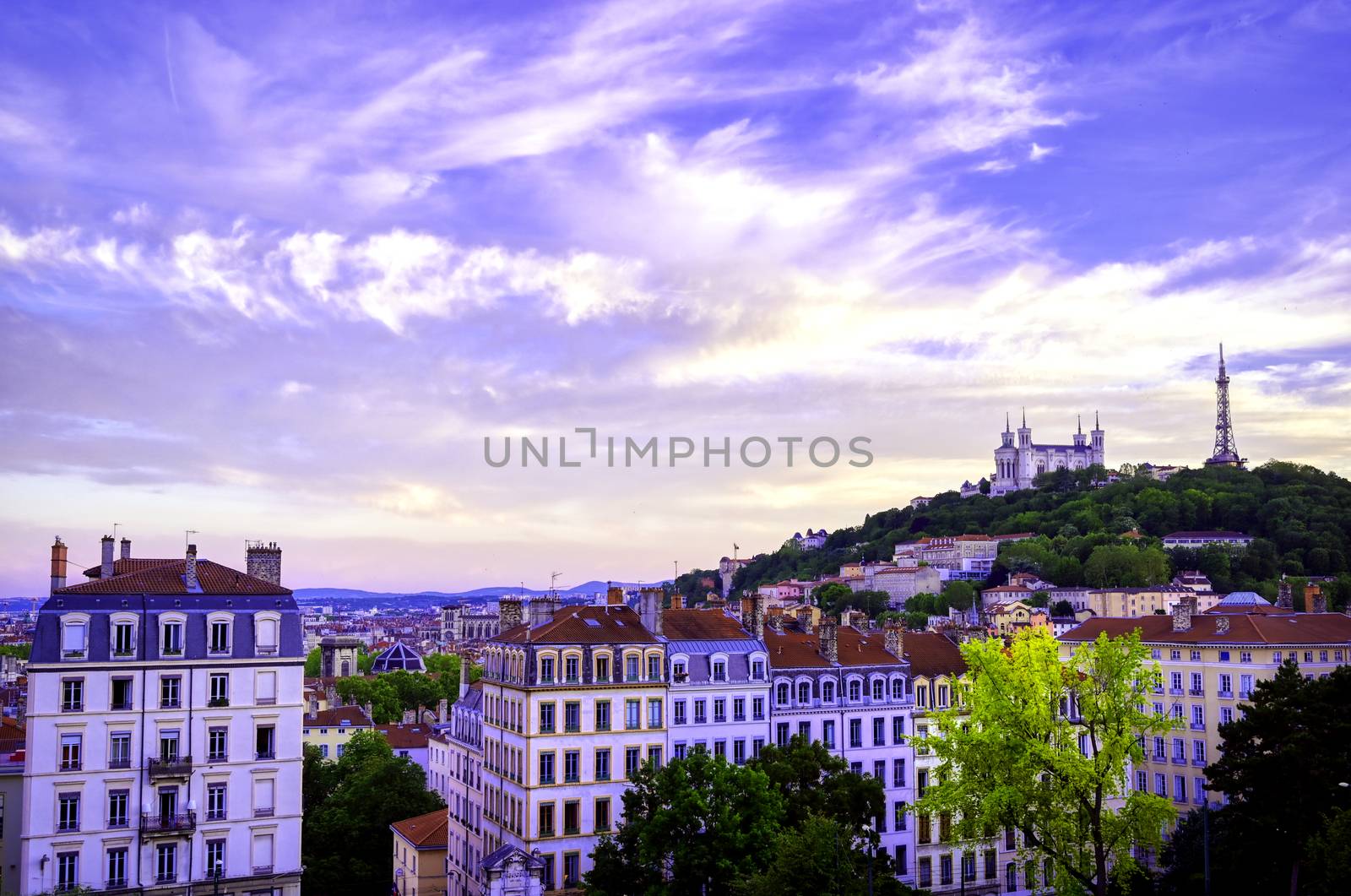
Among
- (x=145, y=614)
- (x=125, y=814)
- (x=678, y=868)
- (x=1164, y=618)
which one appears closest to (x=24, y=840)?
(x=125, y=814)

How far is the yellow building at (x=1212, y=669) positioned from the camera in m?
74.8

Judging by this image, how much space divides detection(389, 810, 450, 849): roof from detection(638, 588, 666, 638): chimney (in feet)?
58.5

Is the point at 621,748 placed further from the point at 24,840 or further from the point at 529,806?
the point at 24,840

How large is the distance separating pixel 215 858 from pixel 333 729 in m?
70.0

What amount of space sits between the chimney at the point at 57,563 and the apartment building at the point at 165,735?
52 mm

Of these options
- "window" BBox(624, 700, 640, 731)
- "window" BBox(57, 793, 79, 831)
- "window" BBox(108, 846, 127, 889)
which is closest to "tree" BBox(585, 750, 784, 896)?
"window" BBox(624, 700, 640, 731)

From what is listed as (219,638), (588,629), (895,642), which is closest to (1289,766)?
(895,642)

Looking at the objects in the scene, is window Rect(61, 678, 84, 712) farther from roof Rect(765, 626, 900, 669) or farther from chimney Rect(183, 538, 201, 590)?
roof Rect(765, 626, 900, 669)

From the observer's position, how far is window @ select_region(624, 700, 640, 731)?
189 feet

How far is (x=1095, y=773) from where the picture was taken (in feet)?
Answer: 142

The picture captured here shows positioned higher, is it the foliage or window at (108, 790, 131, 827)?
window at (108, 790, 131, 827)

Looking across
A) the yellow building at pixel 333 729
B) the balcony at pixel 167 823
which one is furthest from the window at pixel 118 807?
the yellow building at pixel 333 729

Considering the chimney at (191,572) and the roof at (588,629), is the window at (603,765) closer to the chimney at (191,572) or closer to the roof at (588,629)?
the roof at (588,629)

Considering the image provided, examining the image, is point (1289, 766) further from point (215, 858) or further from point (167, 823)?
point (167, 823)
